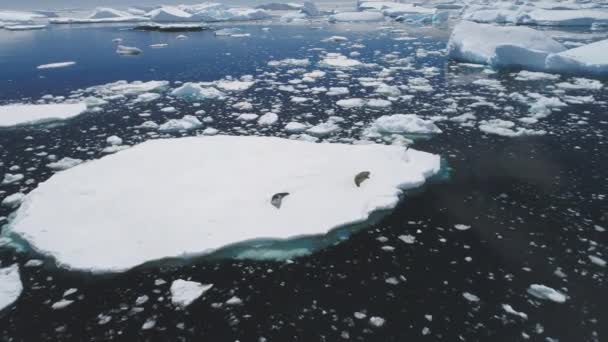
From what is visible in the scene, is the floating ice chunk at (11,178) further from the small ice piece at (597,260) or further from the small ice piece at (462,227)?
the small ice piece at (597,260)

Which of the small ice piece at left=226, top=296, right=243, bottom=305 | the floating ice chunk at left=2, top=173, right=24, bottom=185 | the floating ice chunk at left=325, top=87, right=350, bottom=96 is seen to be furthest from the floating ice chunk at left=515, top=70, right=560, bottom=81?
the floating ice chunk at left=2, top=173, right=24, bottom=185

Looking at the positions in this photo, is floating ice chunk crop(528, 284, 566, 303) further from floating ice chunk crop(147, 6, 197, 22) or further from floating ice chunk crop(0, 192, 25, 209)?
floating ice chunk crop(147, 6, 197, 22)

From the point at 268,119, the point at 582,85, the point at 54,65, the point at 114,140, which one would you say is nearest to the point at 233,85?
the point at 268,119

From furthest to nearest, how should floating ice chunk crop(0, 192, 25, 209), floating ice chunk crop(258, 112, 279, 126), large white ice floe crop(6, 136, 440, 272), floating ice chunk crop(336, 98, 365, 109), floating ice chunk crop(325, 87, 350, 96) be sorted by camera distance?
1. floating ice chunk crop(325, 87, 350, 96)
2. floating ice chunk crop(336, 98, 365, 109)
3. floating ice chunk crop(258, 112, 279, 126)
4. floating ice chunk crop(0, 192, 25, 209)
5. large white ice floe crop(6, 136, 440, 272)

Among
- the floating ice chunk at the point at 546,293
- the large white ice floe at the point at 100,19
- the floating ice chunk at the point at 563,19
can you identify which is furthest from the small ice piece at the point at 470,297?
the large white ice floe at the point at 100,19

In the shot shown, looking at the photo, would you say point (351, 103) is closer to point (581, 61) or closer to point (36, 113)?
point (36, 113)

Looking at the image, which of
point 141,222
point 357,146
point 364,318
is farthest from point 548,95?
point 141,222
